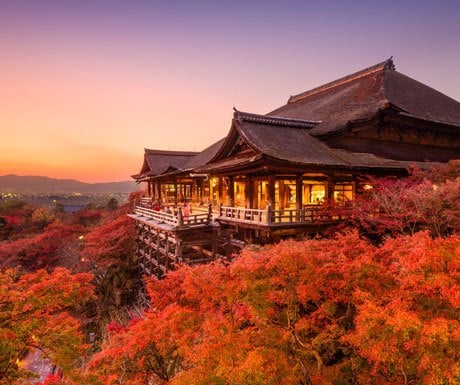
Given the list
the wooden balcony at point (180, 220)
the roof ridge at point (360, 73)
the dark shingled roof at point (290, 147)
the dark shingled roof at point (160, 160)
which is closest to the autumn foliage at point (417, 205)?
the dark shingled roof at point (290, 147)

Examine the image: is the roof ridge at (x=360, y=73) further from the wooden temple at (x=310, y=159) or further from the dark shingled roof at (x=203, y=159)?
the dark shingled roof at (x=203, y=159)

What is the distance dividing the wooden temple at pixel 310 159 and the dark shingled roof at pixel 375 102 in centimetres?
12

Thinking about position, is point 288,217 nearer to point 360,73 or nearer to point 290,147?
point 290,147

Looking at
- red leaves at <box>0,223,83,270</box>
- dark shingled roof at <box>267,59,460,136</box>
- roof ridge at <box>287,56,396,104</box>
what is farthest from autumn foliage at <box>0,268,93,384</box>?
roof ridge at <box>287,56,396,104</box>

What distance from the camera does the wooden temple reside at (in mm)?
15453

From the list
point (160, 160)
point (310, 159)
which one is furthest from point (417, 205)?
point (160, 160)

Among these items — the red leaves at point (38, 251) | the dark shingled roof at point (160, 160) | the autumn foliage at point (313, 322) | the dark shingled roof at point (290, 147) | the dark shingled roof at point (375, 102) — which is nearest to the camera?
the autumn foliage at point (313, 322)

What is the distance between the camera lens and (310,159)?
51.3 feet

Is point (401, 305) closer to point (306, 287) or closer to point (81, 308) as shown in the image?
point (306, 287)

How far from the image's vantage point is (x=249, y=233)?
17.2 metres

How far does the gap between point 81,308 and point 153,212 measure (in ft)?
36.0

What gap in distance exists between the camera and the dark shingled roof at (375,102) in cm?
2010

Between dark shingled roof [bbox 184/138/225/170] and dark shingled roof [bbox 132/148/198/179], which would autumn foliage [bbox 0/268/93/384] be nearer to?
dark shingled roof [bbox 184/138/225/170]

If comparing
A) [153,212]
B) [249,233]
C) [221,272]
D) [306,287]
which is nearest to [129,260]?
[153,212]
